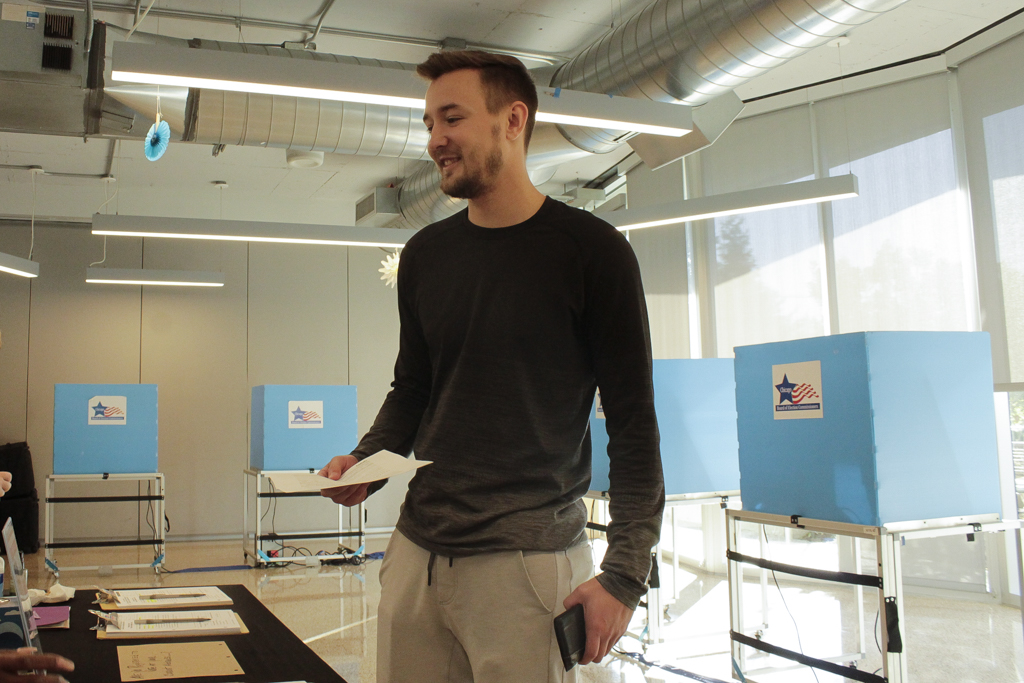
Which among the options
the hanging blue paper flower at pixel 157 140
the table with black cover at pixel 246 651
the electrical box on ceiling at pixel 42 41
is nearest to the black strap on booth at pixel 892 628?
the table with black cover at pixel 246 651

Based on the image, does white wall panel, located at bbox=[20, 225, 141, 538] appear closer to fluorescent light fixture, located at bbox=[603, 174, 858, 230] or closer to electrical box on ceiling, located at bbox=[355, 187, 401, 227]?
electrical box on ceiling, located at bbox=[355, 187, 401, 227]

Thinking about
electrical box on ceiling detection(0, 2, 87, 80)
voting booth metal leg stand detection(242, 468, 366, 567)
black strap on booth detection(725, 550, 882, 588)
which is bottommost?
voting booth metal leg stand detection(242, 468, 366, 567)

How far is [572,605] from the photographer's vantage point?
894 mm

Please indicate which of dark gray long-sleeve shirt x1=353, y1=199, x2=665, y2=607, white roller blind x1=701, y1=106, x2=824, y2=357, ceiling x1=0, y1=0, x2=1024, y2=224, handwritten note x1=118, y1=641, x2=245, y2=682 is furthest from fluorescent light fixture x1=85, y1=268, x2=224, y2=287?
dark gray long-sleeve shirt x1=353, y1=199, x2=665, y2=607

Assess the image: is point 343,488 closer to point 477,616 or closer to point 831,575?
point 477,616

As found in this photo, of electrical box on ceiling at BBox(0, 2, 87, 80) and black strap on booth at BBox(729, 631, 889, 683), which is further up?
electrical box on ceiling at BBox(0, 2, 87, 80)

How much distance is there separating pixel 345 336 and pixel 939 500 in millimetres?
6690

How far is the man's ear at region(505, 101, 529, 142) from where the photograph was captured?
3.43 ft

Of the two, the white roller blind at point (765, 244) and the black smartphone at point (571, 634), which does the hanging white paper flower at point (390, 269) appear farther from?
the black smartphone at point (571, 634)

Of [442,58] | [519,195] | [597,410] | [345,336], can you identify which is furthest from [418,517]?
[345,336]

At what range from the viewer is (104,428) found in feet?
19.6

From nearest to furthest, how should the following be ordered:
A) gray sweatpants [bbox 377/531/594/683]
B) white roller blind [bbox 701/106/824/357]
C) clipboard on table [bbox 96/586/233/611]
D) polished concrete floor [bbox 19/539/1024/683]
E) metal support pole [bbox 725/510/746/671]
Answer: gray sweatpants [bbox 377/531/594/683] → clipboard on table [bbox 96/586/233/611] → metal support pole [bbox 725/510/746/671] → polished concrete floor [bbox 19/539/1024/683] → white roller blind [bbox 701/106/824/357]

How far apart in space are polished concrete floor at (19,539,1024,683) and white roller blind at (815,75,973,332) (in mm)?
1729

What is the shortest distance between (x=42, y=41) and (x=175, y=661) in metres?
3.54
